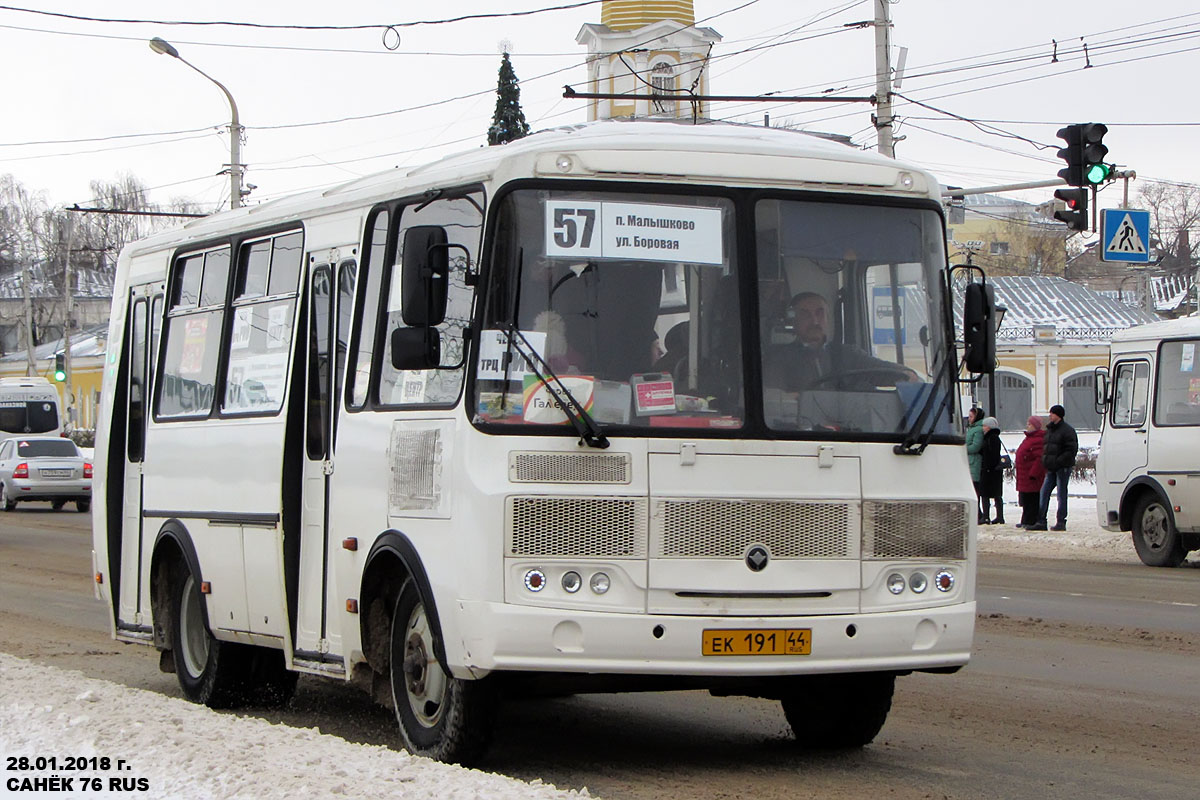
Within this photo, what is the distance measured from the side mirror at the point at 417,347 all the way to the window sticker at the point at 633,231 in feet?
2.03

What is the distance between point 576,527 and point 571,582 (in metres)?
0.22

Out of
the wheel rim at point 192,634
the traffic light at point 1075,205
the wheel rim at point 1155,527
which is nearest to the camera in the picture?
the wheel rim at point 192,634

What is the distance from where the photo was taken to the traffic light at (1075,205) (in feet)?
81.5

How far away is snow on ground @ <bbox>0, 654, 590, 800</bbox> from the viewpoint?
6387mm

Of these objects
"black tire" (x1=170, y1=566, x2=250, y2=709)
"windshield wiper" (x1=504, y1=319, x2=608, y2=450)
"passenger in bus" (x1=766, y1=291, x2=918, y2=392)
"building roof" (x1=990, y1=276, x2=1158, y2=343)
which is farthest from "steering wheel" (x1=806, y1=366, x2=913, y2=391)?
"building roof" (x1=990, y1=276, x2=1158, y2=343)

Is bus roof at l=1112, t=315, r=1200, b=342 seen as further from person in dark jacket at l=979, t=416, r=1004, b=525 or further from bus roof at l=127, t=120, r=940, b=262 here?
bus roof at l=127, t=120, r=940, b=262

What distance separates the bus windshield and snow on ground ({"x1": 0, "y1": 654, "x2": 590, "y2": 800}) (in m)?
1.56

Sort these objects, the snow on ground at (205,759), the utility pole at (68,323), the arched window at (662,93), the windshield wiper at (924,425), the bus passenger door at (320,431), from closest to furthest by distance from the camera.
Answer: the snow on ground at (205,759)
the windshield wiper at (924,425)
the bus passenger door at (320,431)
the arched window at (662,93)
the utility pole at (68,323)

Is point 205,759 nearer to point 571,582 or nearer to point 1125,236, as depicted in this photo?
point 571,582

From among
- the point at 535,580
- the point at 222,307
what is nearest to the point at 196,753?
the point at 535,580

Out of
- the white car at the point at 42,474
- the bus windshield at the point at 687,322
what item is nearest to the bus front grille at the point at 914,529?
the bus windshield at the point at 687,322

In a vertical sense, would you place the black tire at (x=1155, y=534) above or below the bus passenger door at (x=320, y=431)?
below

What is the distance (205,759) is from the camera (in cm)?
693

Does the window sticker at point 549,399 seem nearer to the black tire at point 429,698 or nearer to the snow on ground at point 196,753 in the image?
the black tire at point 429,698
